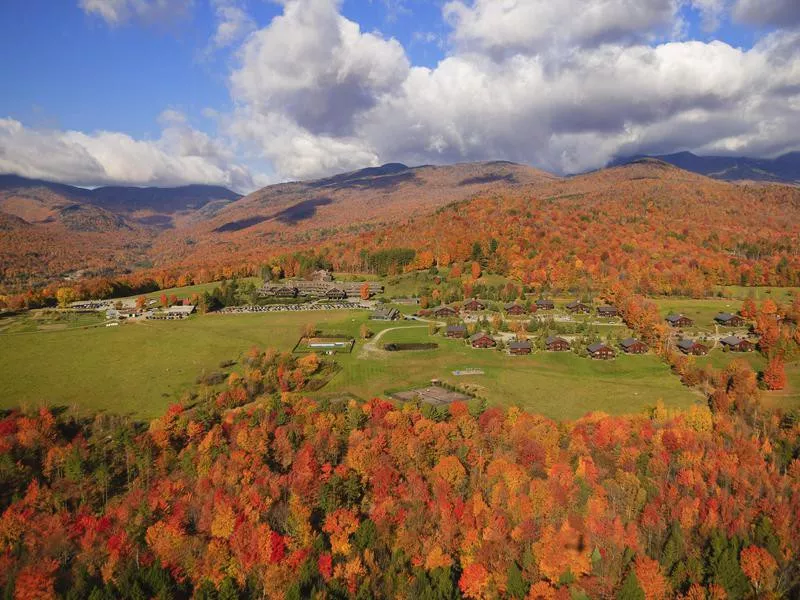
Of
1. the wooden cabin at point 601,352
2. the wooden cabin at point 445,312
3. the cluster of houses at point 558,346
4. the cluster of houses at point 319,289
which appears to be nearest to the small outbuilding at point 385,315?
the wooden cabin at point 445,312

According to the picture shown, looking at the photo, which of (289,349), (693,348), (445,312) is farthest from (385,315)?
(693,348)

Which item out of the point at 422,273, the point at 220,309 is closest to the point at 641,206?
the point at 422,273

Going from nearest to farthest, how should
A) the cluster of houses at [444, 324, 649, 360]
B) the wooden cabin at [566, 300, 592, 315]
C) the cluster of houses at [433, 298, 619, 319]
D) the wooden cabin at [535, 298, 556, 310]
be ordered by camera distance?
1. the cluster of houses at [444, 324, 649, 360]
2. the cluster of houses at [433, 298, 619, 319]
3. the wooden cabin at [566, 300, 592, 315]
4. the wooden cabin at [535, 298, 556, 310]

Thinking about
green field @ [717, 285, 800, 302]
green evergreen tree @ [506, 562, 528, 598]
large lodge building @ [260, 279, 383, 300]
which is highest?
large lodge building @ [260, 279, 383, 300]

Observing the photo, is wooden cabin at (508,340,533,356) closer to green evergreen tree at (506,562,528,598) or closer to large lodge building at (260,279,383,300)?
green evergreen tree at (506,562,528,598)

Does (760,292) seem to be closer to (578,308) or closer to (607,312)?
(607,312)

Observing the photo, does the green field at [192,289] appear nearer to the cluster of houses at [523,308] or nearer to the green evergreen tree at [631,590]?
the cluster of houses at [523,308]

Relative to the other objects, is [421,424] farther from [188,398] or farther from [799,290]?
[799,290]

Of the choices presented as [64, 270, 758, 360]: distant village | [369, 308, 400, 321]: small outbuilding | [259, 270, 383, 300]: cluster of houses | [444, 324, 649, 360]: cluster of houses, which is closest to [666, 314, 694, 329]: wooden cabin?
[64, 270, 758, 360]: distant village

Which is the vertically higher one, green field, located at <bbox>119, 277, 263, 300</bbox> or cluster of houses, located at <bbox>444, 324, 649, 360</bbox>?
green field, located at <bbox>119, 277, 263, 300</bbox>
